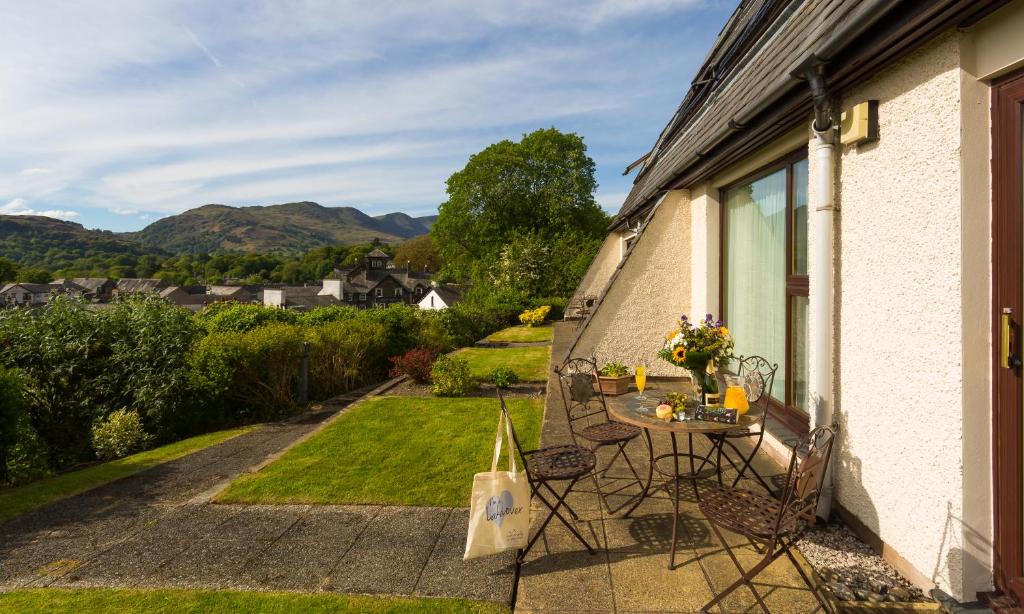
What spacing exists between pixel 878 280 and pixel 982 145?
885 millimetres

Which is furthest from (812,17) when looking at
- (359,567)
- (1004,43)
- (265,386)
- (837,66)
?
(265,386)

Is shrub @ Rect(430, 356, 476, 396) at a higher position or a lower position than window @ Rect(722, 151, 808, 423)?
lower

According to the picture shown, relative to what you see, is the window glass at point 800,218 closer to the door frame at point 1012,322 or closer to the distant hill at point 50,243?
the door frame at point 1012,322

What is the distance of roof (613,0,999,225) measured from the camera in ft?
8.68

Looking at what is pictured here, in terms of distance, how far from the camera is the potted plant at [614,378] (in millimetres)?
7012

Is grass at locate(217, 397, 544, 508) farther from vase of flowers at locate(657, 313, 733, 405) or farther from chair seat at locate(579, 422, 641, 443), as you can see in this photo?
vase of flowers at locate(657, 313, 733, 405)

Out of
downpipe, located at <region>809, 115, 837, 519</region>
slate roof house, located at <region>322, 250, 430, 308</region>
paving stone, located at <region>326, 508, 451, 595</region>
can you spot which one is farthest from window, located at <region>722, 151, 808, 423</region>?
slate roof house, located at <region>322, 250, 430, 308</region>

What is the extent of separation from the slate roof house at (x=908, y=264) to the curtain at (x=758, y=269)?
66 millimetres

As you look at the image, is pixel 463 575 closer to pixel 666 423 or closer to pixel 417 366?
pixel 666 423

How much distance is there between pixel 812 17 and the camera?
4137 mm

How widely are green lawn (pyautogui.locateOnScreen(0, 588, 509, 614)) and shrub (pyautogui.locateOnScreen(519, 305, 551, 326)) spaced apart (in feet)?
62.8

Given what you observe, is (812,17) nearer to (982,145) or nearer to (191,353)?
(982,145)

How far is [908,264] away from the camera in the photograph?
9.23 feet

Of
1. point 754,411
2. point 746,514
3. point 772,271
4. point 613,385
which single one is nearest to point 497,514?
point 746,514
